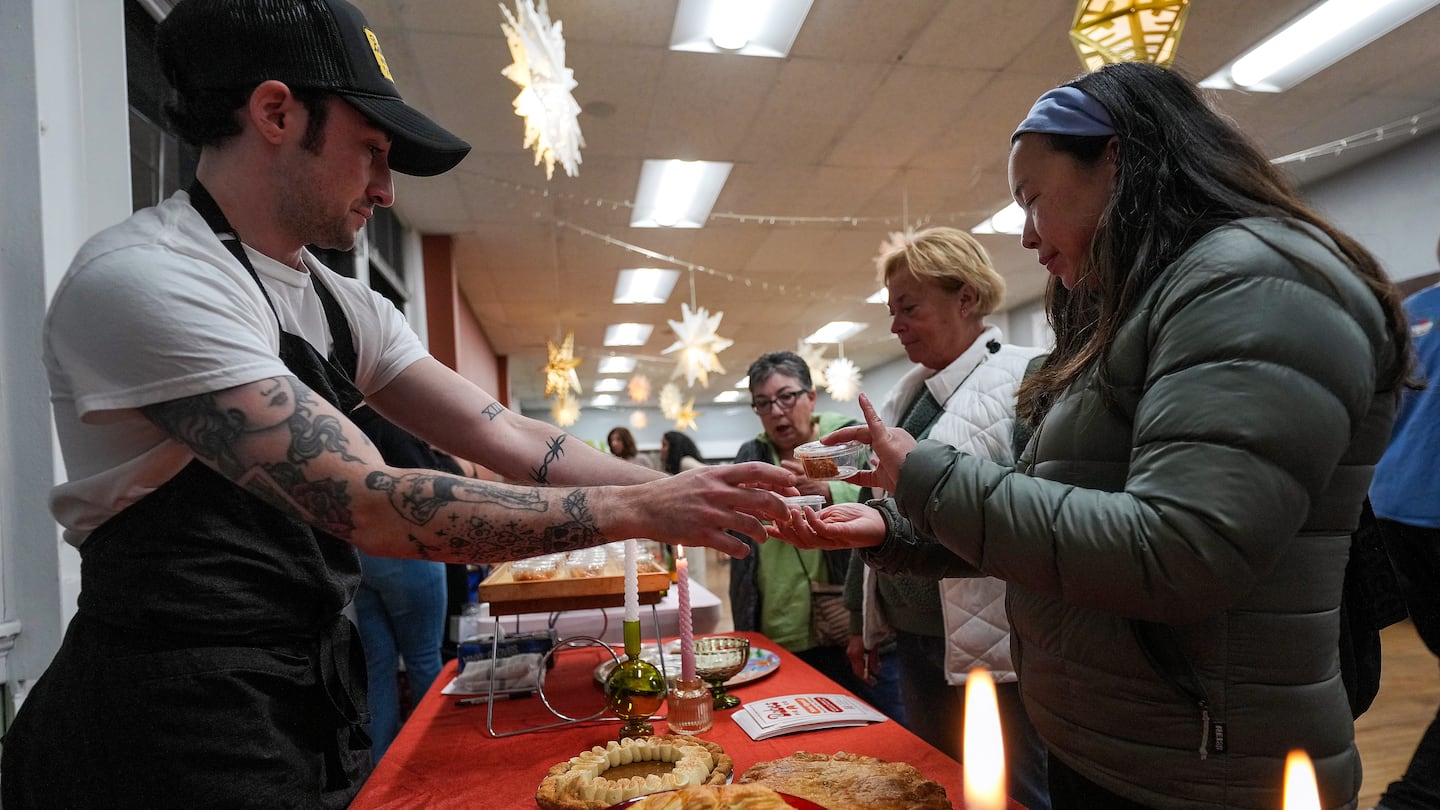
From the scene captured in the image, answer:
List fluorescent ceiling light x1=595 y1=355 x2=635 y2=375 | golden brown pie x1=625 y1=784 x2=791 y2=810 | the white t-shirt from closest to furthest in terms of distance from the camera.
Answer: golden brown pie x1=625 y1=784 x2=791 y2=810 < the white t-shirt < fluorescent ceiling light x1=595 y1=355 x2=635 y2=375

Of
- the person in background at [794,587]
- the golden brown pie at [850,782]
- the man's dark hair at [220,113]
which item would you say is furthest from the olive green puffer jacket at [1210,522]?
the person in background at [794,587]

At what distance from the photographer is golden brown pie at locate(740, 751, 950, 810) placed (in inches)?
38.6

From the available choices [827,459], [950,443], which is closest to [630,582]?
[827,459]

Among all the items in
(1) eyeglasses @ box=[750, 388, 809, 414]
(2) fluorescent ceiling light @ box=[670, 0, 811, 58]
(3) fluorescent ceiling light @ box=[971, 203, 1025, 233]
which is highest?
(2) fluorescent ceiling light @ box=[670, 0, 811, 58]

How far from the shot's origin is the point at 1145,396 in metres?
0.94

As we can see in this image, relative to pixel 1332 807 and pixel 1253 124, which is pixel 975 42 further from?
pixel 1332 807

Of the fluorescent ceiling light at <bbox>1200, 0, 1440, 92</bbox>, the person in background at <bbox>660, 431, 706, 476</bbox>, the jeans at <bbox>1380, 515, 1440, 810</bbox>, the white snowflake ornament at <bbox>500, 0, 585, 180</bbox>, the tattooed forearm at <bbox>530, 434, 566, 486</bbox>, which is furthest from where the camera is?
the person in background at <bbox>660, 431, 706, 476</bbox>

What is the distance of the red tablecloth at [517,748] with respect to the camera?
124 cm

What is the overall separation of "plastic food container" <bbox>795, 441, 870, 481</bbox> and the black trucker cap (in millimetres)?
875

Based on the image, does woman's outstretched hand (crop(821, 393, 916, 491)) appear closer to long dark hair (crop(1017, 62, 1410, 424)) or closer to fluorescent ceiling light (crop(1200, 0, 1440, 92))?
long dark hair (crop(1017, 62, 1410, 424))

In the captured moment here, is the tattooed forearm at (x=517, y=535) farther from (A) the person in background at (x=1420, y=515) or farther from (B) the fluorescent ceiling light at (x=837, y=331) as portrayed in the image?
(B) the fluorescent ceiling light at (x=837, y=331)

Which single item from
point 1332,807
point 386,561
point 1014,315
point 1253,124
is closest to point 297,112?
point 1332,807

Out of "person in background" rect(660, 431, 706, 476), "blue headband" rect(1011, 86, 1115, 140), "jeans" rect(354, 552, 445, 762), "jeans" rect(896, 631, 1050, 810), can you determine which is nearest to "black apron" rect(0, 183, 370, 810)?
"blue headband" rect(1011, 86, 1115, 140)

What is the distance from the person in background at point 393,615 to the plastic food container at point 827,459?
89.0 inches
